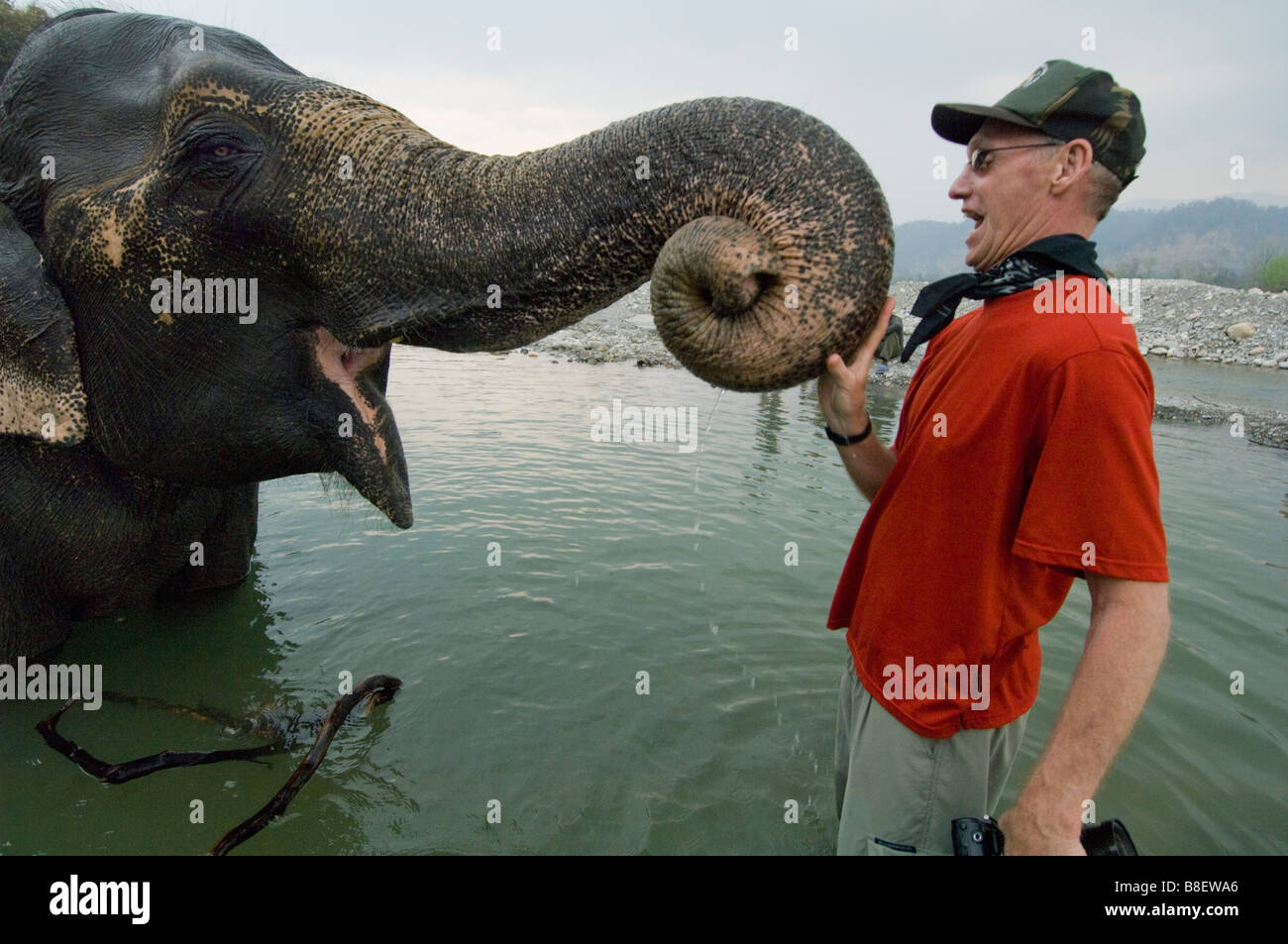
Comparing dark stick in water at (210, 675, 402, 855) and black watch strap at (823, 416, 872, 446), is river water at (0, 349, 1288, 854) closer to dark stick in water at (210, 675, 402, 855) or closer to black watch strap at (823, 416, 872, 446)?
dark stick in water at (210, 675, 402, 855)

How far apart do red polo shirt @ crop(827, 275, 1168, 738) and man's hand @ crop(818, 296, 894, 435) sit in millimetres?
183

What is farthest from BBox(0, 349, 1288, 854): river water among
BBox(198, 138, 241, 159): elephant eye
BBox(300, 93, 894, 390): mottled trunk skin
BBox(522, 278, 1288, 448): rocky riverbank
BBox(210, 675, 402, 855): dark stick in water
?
BBox(522, 278, 1288, 448): rocky riverbank

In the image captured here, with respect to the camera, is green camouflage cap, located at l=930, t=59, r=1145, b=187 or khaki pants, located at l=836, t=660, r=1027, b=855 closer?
green camouflage cap, located at l=930, t=59, r=1145, b=187

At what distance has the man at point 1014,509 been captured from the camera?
163 centimetres

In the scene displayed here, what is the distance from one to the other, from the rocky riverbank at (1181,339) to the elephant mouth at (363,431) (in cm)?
1360

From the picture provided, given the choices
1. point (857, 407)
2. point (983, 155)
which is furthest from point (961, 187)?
point (857, 407)

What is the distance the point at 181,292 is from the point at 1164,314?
3707 cm

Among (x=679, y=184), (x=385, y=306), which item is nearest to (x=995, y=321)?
(x=679, y=184)

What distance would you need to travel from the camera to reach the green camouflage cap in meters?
1.83

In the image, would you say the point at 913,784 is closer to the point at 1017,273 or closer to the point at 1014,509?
the point at 1014,509

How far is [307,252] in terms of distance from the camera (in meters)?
2.31

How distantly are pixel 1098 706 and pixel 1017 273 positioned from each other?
1.06 m

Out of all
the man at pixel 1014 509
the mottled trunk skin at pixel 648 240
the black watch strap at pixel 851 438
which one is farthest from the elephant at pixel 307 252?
the black watch strap at pixel 851 438

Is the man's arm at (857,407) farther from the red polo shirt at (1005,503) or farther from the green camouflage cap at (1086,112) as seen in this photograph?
the green camouflage cap at (1086,112)
